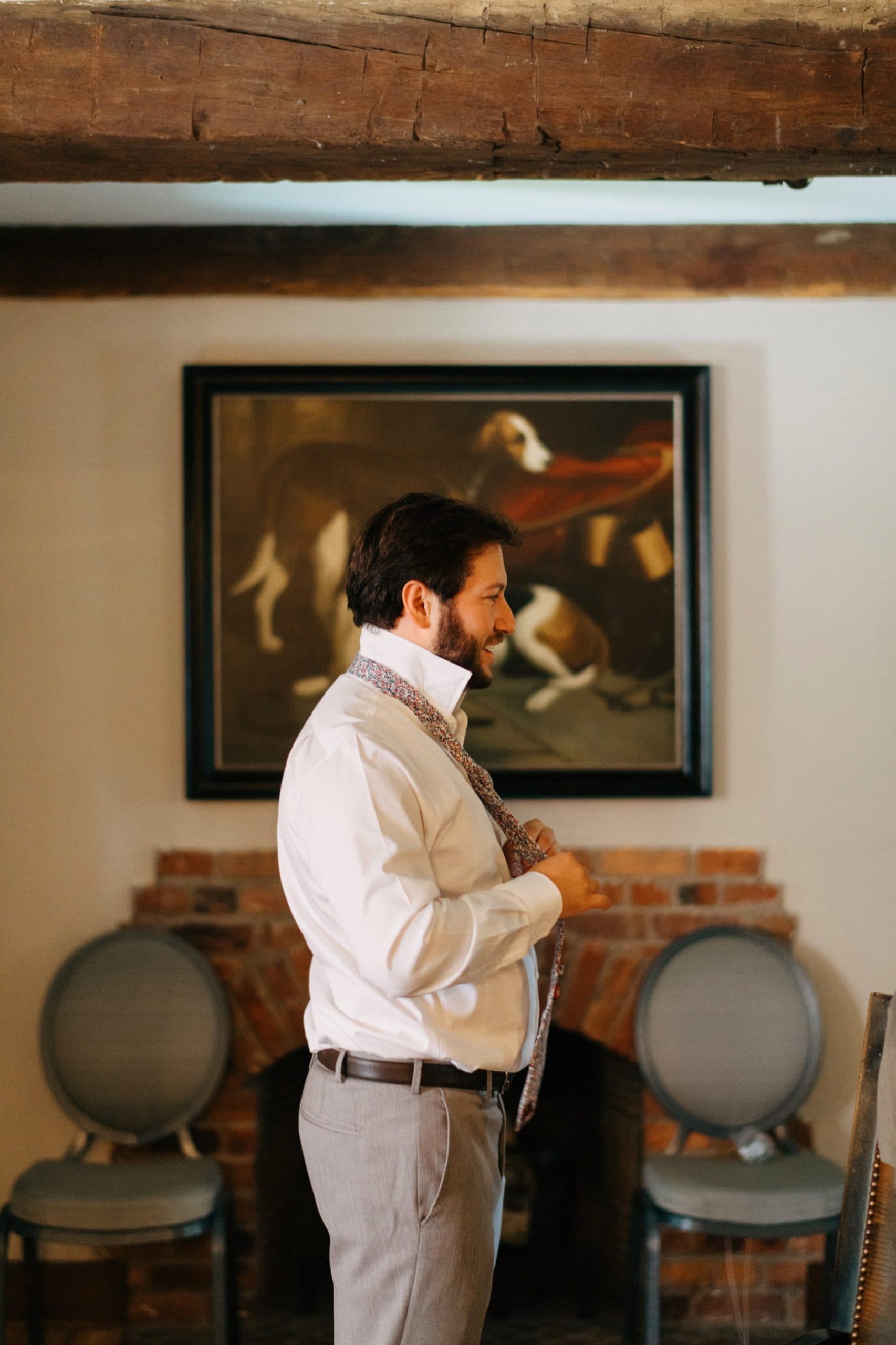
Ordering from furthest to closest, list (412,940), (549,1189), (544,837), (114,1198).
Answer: (549,1189) < (114,1198) < (544,837) < (412,940)

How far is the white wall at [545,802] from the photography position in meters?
2.99

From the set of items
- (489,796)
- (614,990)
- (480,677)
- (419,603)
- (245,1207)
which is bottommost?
(245,1207)

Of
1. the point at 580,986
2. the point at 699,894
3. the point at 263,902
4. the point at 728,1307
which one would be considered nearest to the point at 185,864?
the point at 263,902

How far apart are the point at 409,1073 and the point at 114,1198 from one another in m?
1.17

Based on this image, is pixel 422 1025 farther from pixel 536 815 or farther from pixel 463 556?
pixel 536 815

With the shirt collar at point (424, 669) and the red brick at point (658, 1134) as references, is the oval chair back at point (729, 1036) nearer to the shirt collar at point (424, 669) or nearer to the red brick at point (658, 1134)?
the red brick at point (658, 1134)

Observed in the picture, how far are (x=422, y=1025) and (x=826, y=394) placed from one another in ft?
6.81

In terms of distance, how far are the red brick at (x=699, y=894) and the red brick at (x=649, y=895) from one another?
0.03 m

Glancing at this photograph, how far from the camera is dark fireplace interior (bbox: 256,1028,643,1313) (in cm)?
301

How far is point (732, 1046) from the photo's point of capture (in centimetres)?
280

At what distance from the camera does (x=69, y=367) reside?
3014 millimetres

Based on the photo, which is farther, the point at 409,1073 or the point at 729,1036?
the point at 729,1036

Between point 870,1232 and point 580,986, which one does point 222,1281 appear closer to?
point 580,986

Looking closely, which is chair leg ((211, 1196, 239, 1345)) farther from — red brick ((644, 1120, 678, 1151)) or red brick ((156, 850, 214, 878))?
red brick ((644, 1120, 678, 1151))
